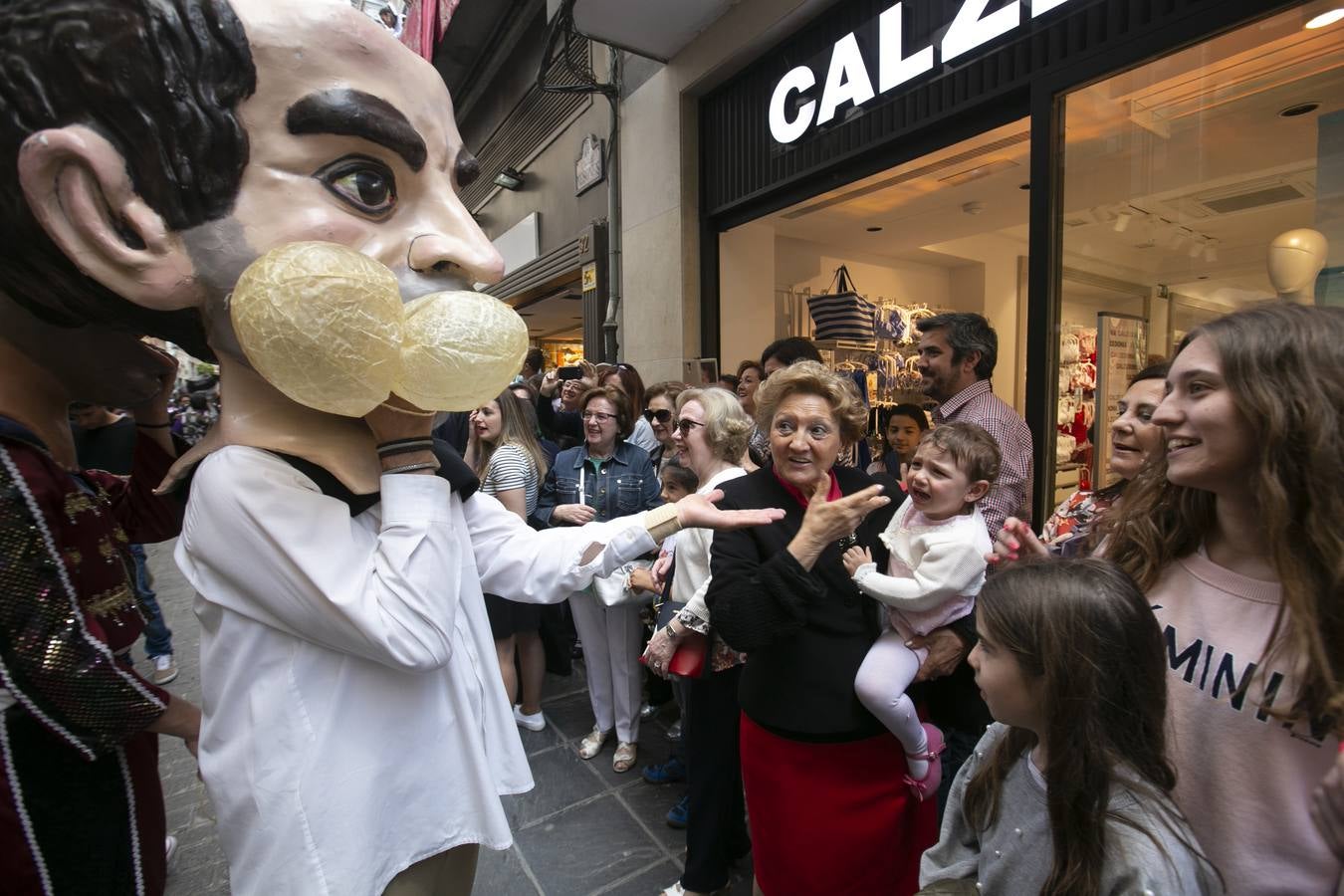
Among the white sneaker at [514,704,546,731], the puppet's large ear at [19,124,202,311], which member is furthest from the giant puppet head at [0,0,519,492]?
the white sneaker at [514,704,546,731]

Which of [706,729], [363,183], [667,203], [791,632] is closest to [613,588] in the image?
[706,729]

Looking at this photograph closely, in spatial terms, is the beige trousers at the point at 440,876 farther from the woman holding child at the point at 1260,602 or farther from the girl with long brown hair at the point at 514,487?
the girl with long brown hair at the point at 514,487

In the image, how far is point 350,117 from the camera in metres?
1.05

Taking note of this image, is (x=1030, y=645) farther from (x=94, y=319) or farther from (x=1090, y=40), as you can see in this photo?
(x=1090, y=40)

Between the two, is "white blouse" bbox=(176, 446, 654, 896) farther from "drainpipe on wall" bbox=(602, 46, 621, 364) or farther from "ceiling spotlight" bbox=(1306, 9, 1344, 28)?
"drainpipe on wall" bbox=(602, 46, 621, 364)

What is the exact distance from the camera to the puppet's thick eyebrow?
3.41ft

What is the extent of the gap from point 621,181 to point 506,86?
16.0 ft

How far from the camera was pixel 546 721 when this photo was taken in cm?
373

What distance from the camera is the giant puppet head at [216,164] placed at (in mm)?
974

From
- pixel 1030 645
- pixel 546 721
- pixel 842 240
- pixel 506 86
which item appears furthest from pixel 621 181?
pixel 1030 645

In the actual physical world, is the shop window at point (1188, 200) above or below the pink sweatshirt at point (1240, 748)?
above

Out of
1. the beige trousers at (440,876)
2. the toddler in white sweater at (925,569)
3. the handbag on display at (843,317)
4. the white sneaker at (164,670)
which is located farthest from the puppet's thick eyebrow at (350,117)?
the handbag on display at (843,317)

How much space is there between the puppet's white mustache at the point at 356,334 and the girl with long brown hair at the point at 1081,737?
1.07m

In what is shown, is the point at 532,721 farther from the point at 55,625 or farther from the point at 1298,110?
the point at 1298,110
